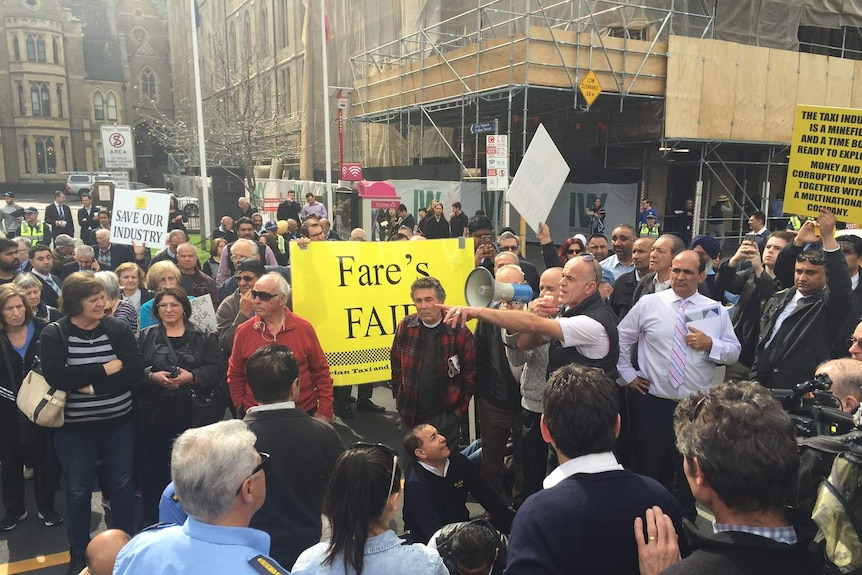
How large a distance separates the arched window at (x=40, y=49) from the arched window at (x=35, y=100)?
240 centimetres

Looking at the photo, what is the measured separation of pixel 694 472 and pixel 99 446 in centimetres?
343

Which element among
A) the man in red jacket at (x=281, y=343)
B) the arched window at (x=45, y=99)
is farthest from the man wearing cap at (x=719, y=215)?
the arched window at (x=45, y=99)

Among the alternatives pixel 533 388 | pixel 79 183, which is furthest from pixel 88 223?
pixel 79 183

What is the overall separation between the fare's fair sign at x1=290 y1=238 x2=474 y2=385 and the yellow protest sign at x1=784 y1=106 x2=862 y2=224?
10.6 feet

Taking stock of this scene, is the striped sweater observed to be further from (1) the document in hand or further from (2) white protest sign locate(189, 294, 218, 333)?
(1) the document in hand

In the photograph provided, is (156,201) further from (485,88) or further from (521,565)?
(485,88)

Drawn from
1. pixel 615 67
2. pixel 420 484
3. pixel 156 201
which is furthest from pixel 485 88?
pixel 420 484

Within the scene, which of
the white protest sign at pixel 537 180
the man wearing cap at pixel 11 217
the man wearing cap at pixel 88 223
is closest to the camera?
the white protest sign at pixel 537 180

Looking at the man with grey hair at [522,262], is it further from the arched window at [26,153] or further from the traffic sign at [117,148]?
the arched window at [26,153]

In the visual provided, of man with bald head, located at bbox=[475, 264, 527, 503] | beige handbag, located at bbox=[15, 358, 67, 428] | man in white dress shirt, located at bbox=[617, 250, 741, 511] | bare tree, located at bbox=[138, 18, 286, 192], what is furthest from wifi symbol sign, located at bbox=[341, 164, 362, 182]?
man in white dress shirt, located at bbox=[617, 250, 741, 511]

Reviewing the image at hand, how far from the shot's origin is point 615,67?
14.0 meters

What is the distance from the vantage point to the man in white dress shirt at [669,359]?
3551 mm

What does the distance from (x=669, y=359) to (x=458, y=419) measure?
1.41m

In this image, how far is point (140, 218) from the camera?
7.53m
